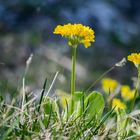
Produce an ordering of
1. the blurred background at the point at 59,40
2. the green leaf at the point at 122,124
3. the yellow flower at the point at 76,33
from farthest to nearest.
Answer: the blurred background at the point at 59,40
the yellow flower at the point at 76,33
the green leaf at the point at 122,124

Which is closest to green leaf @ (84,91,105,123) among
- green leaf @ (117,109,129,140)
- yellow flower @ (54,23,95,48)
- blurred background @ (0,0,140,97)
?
green leaf @ (117,109,129,140)

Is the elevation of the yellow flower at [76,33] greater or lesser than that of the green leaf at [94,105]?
greater

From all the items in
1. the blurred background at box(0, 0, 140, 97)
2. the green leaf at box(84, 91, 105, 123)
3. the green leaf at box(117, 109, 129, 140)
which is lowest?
the green leaf at box(117, 109, 129, 140)

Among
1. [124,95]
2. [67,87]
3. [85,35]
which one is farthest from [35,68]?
[85,35]

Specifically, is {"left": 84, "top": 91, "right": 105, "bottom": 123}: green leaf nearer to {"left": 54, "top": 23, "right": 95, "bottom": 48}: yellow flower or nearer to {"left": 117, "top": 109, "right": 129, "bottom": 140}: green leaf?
{"left": 117, "top": 109, "right": 129, "bottom": 140}: green leaf

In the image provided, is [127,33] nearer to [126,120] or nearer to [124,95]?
[124,95]

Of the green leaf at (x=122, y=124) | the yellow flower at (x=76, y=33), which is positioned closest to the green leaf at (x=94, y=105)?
the green leaf at (x=122, y=124)

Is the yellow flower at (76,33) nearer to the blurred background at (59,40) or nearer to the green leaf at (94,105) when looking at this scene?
the green leaf at (94,105)

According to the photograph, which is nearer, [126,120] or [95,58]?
[126,120]
